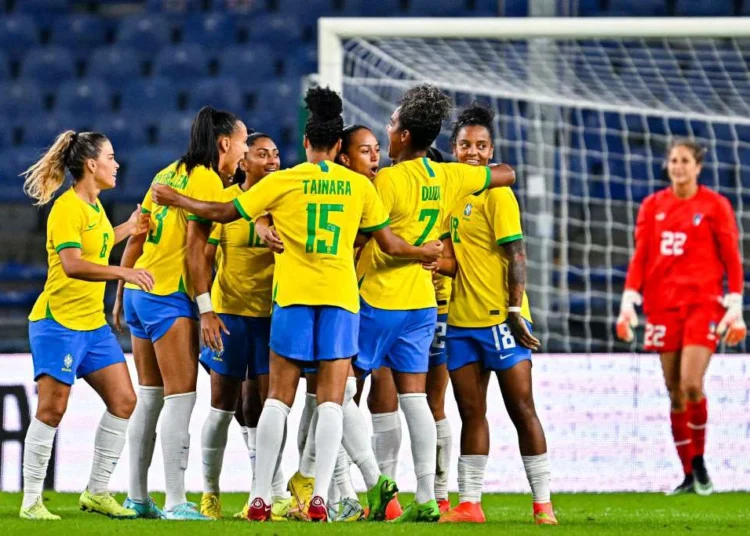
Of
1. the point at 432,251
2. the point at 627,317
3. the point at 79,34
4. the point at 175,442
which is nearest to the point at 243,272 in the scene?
the point at 175,442

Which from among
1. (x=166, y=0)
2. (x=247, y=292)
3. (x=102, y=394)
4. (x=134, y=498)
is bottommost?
(x=134, y=498)

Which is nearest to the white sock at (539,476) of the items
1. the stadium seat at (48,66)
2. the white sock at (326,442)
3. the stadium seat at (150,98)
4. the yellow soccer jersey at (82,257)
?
the white sock at (326,442)

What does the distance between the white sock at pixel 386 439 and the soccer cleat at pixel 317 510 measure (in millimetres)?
734

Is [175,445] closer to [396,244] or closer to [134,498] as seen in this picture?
[134,498]

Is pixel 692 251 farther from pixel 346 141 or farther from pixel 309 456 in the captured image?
pixel 309 456

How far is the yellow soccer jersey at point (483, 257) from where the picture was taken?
5.97m

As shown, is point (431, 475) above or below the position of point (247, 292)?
below

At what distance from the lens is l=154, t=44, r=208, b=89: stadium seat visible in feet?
48.0

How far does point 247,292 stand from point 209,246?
292mm

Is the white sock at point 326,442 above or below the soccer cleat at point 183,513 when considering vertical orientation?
above

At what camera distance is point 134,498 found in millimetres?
6246

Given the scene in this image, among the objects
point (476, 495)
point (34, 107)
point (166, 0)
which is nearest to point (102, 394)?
point (476, 495)

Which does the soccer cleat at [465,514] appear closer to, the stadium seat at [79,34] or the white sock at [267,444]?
the white sock at [267,444]

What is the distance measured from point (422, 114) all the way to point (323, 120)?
0.48m
